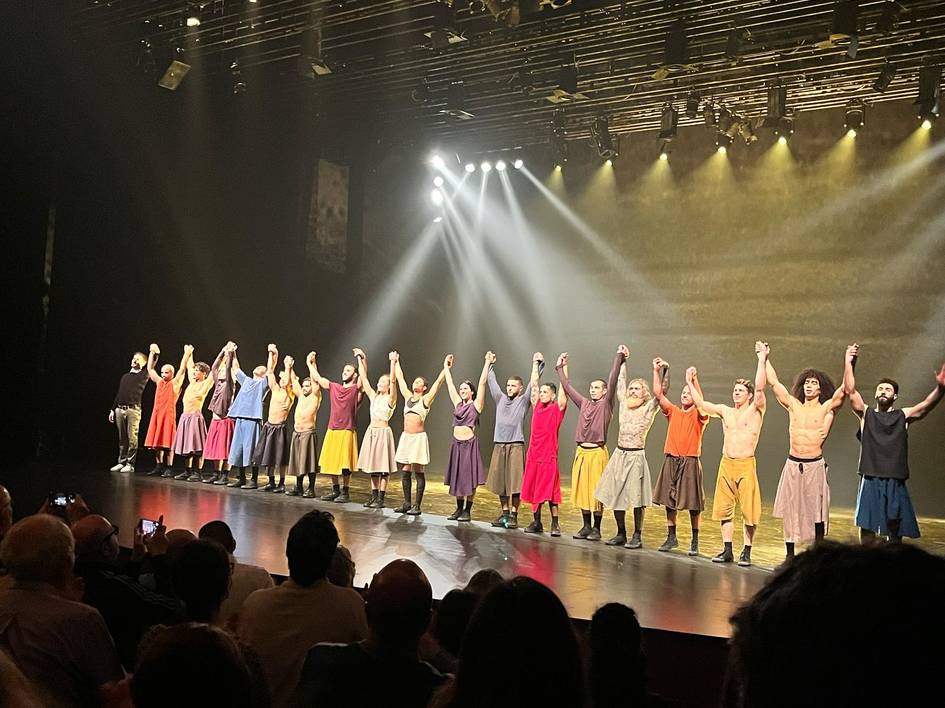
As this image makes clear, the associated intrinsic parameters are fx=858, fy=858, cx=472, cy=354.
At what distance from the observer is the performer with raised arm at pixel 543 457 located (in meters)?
7.99

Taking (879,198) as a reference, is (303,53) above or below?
above

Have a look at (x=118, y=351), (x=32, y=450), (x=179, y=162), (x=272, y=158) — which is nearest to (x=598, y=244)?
(x=272, y=158)

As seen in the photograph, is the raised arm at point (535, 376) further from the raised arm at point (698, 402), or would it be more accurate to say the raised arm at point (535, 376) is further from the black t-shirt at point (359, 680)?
the black t-shirt at point (359, 680)

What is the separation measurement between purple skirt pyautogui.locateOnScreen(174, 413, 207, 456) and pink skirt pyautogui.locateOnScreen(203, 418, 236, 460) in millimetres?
193

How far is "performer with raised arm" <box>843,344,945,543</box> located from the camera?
645 cm

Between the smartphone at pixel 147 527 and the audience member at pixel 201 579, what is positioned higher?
the audience member at pixel 201 579

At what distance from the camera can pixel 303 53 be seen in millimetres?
8766

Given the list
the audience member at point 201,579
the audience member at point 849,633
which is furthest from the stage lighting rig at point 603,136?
the audience member at point 849,633

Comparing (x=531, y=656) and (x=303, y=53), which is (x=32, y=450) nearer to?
(x=303, y=53)

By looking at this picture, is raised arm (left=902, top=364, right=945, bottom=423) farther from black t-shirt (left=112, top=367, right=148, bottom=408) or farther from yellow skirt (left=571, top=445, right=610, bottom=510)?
black t-shirt (left=112, top=367, right=148, bottom=408)

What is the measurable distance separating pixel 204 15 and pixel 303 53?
1.25m

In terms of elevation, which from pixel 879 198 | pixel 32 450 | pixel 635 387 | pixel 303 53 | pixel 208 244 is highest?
pixel 303 53

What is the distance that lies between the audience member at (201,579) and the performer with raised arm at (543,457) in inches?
230

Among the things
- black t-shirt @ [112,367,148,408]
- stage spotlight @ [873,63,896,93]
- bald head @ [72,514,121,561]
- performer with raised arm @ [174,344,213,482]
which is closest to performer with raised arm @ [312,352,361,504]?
performer with raised arm @ [174,344,213,482]
